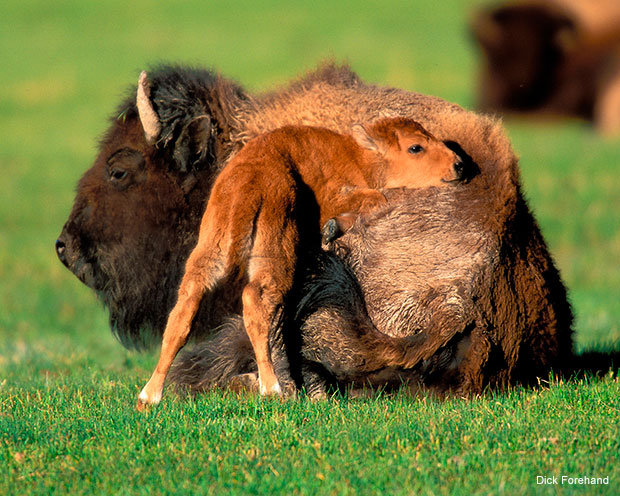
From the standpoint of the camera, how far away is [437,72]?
34.9 meters

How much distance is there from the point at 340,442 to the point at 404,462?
40 cm

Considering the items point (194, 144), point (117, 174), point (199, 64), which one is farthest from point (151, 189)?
point (199, 64)

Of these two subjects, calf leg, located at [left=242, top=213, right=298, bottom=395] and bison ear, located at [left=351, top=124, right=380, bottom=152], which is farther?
bison ear, located at [left=351, top=124, right=380, bottom=152]

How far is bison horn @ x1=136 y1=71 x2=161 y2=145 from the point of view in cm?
665

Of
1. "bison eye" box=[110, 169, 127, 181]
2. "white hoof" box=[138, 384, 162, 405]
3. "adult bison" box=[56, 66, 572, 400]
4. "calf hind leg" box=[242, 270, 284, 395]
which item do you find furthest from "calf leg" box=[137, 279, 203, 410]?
"bison eye" box=[110, 169, 127, 181]

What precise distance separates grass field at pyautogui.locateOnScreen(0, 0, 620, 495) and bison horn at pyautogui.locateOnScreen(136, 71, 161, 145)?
2.93 feet

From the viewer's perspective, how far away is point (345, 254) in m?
6.20

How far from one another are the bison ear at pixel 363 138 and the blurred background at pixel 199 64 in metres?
1.52

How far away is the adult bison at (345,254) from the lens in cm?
589

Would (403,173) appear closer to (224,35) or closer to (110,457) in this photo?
(110,457)

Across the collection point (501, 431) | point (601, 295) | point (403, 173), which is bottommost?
point (601, 295)

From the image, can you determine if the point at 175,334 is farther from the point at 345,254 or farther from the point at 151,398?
the point at 345,254

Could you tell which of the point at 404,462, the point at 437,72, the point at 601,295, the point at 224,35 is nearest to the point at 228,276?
the point at 404,462

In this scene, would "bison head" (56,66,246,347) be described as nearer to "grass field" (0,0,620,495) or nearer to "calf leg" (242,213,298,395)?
"grass field" (0,0,620,495)
